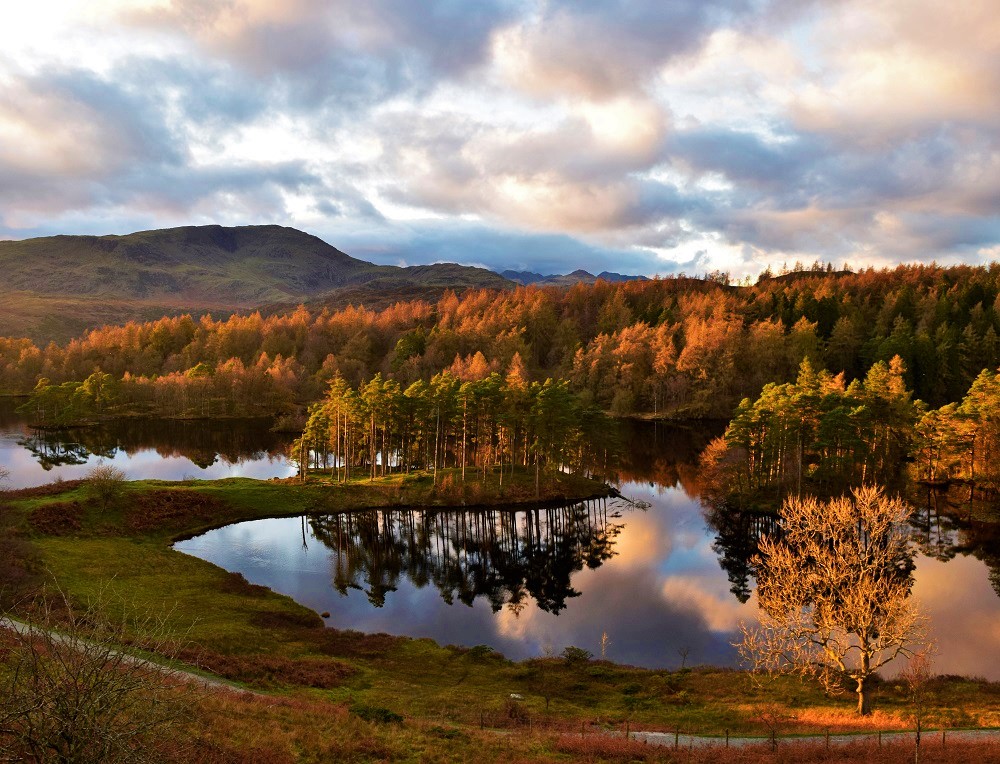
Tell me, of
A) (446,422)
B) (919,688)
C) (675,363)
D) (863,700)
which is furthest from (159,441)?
(919,688)

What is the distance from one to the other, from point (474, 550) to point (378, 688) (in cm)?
2824

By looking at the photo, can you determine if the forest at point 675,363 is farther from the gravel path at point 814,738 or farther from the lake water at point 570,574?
the gravel path at point 814,738

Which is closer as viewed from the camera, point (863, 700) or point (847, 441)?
point (863, 700)

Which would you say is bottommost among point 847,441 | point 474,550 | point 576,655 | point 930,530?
point 576,655

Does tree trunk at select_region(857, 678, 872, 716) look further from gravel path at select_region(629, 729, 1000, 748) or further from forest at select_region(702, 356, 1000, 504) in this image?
forest at select_region(702, 356, 1000, 504)

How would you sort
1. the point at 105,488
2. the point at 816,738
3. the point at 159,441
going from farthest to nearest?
the point at 159,441, the point at 105,488, the point at 816,738

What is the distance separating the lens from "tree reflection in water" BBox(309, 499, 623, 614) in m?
51.6

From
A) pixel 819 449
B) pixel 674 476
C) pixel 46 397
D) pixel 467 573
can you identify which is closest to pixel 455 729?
pixel 467 573

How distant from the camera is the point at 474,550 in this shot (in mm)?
60531

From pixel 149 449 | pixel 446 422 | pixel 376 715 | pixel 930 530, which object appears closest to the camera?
pixel 376 715

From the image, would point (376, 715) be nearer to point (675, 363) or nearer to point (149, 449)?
point (149, 449)

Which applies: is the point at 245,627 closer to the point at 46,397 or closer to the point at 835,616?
the point at 835,616

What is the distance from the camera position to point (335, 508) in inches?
2822

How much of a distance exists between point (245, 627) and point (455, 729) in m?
21.6
